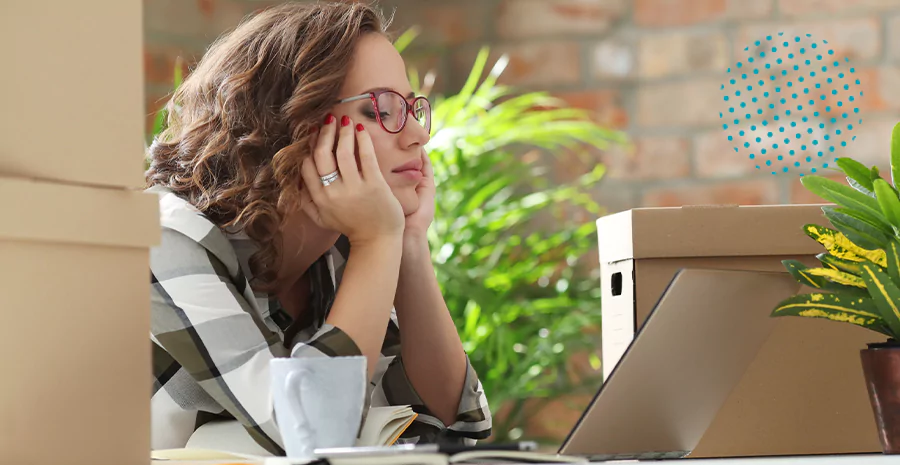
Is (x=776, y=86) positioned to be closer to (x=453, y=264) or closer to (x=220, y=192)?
(x=453, y=264)

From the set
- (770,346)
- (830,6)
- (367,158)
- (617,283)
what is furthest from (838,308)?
(830,6)

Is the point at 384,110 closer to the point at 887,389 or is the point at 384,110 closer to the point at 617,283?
the point at 617,283

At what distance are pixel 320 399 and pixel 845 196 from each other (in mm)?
536

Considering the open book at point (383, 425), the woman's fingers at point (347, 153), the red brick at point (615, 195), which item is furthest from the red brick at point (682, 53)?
the open book at point (383, 425)

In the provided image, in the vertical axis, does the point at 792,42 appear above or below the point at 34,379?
above

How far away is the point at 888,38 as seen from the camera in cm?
228

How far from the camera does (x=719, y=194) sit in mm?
2412

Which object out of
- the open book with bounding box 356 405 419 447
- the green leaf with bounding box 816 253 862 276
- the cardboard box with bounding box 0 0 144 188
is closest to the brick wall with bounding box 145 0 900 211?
the green leaf with bounding box 816 253 862 276

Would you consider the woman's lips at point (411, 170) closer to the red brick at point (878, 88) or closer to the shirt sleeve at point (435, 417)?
the shirt sleeve at point (435, 417)

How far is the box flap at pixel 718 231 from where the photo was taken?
1125 millimetres

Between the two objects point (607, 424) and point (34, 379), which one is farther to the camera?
point (607, 424)

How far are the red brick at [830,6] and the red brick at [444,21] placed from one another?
802 millimetres

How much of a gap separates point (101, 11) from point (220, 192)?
66cm

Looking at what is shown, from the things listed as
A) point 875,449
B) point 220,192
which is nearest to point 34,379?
point 220,192
